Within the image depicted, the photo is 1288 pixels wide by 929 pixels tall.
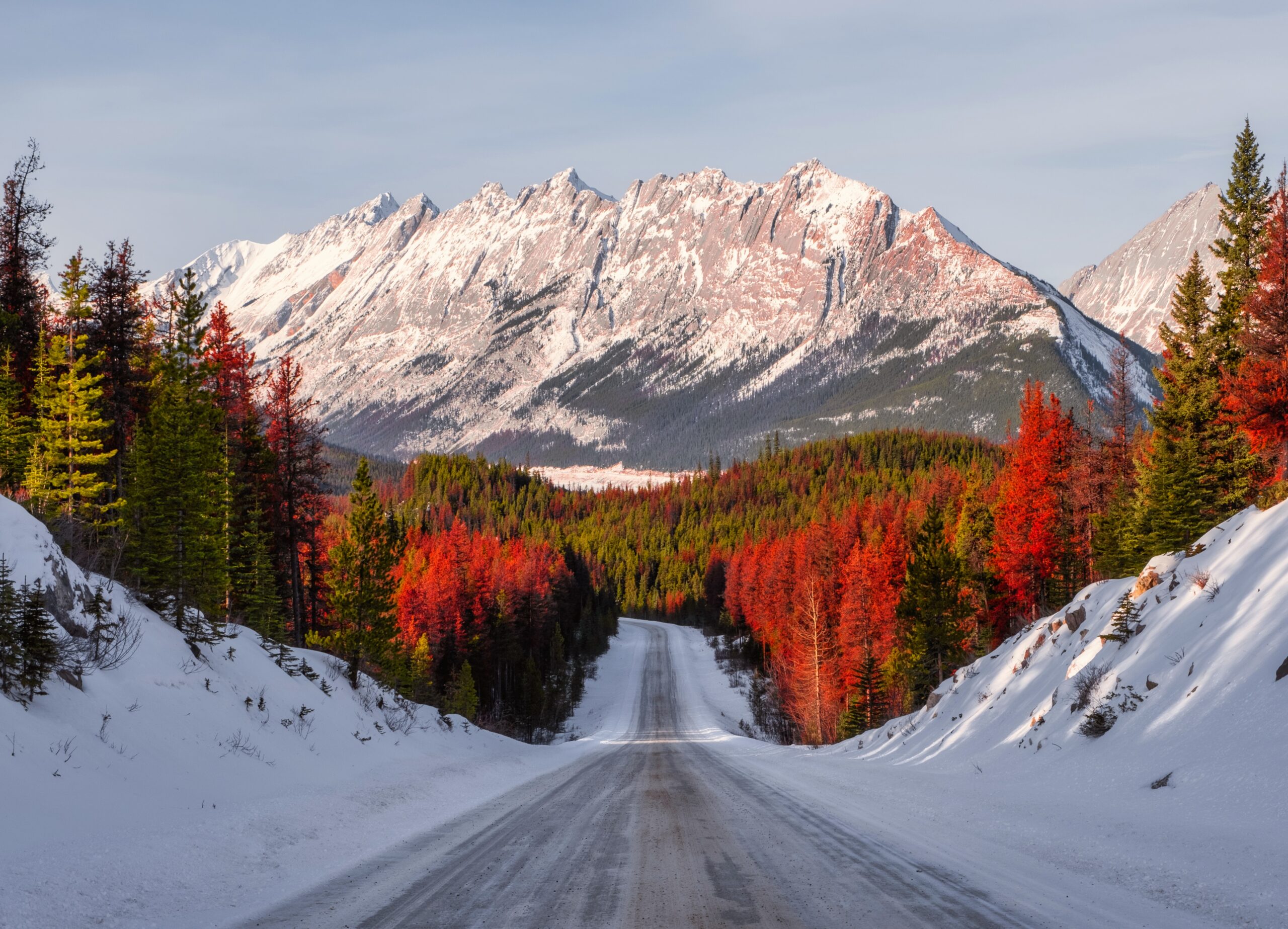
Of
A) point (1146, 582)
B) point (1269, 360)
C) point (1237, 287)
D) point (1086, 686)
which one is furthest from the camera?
point (1237, 287)

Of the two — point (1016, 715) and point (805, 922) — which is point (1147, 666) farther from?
point (805, 922)

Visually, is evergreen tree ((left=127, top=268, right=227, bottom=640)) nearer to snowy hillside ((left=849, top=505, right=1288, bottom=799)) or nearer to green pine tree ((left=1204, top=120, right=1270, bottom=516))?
snowy hillside ((left=849, top=505, right=1288, bottom=799))

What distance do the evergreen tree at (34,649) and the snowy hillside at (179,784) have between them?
26 cm

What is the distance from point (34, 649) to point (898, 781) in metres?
15.3

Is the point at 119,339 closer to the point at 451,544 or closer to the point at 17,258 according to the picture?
the point at 17,258

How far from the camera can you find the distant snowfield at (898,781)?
7.59 meters

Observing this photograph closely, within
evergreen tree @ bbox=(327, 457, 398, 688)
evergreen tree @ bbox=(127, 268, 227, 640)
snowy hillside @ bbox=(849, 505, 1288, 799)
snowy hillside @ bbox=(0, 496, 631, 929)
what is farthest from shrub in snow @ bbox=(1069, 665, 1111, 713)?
evergreen tree @ bbox=(327, 457, 398, 688)

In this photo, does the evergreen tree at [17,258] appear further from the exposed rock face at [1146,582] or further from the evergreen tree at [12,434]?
the exposed rock face at [1146,582]

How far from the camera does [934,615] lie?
1645 inches

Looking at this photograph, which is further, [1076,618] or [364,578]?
[364,578]

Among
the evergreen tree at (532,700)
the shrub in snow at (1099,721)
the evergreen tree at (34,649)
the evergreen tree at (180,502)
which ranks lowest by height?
the evergreen tree at (532,700)

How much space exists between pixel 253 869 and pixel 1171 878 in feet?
30.8

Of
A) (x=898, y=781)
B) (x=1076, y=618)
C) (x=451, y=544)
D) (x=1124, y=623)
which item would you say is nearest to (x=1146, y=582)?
(x=1124, y=623)

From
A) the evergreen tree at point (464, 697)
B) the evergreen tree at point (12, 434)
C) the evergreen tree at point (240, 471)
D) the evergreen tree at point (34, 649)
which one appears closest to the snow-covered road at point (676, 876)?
the evergreen tree at point (34, 649)
